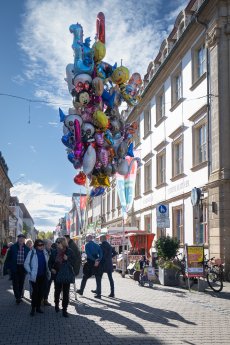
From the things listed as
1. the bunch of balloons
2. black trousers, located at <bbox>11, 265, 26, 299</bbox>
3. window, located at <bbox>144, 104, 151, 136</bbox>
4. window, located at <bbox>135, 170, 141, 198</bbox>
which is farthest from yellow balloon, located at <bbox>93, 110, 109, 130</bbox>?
window, located at <bbox>135, 170, 141, 198</bbox>

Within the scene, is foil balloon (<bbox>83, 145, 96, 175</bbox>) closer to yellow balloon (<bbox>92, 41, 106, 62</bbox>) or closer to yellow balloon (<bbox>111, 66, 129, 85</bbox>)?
yellow balloon (<bbox>111, 66, 129, 85</bbox>)

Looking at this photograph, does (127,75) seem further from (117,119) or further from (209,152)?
(209,152)

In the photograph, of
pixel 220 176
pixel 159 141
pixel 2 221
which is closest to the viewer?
pixel 220 176

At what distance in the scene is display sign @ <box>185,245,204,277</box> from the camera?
52.6ft

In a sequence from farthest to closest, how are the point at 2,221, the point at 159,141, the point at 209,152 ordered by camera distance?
1. the point at 2,221
2. the point at 159,141
3. the point at 209,152

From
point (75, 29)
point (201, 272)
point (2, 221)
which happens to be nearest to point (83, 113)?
point (75, 29)

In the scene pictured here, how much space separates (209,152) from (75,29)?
327 inches

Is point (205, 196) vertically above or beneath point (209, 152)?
beneath

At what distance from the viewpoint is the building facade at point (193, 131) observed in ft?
64.4

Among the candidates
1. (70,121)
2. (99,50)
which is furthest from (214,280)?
(99,50)

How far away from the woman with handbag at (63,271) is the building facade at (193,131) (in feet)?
28.5

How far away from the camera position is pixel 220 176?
63.4 feet

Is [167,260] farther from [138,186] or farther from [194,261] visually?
[138,186]

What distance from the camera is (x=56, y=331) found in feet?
29.0
